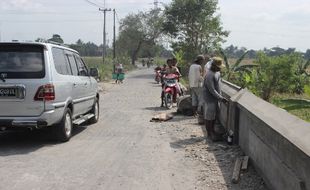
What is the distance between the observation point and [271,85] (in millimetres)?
21500

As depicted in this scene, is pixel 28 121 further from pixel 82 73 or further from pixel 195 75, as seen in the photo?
pixel 195 75

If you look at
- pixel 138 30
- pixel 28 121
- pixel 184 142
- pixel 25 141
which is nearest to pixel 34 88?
pixel 28 121

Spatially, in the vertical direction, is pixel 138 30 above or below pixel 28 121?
above

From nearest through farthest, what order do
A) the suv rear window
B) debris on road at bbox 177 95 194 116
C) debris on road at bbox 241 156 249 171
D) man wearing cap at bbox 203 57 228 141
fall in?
1. debris on road at bbox 241 156 249 171
2. the suv rear window
3. man wearing cap at bbox 203 57 228 141
4. debris on road at bbox 177 95 194 116

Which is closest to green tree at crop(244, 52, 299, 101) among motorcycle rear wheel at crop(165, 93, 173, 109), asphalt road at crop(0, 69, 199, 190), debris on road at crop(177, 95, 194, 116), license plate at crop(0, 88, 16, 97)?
motorcycle rear wheel at crop(165, 93, 173, 109)

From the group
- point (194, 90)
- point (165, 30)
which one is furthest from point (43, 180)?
point (165, 30)

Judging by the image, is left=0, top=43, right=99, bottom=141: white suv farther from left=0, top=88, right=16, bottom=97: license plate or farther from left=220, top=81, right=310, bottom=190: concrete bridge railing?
left=220, top=81, right=310, bottom=190: concrete bridge railing

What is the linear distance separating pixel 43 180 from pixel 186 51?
4037 cm

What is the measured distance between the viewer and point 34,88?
9156 mm

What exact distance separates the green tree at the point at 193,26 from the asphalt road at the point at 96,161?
35.8 m

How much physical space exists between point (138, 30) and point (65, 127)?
84.4 meters

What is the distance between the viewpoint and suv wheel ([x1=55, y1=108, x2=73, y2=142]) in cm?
992

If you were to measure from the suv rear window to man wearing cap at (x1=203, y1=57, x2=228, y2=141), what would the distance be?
3323mm

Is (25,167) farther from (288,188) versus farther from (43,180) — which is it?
(288,188)
